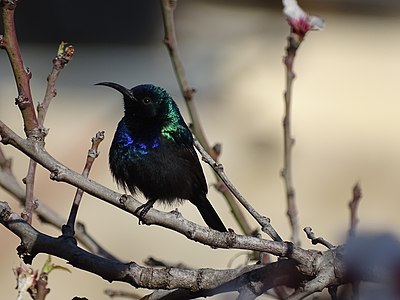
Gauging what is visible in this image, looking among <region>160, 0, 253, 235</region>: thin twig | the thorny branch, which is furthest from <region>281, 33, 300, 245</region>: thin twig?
the thorny branch

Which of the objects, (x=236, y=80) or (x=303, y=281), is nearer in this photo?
(x=303, y=281)

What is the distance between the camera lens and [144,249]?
4.39 meters

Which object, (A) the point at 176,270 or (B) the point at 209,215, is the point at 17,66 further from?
(B) the point at 209,215

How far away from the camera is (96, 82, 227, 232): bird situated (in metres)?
2.61

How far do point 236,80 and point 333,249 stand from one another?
9.75 ft

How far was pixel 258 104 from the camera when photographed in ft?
14.6

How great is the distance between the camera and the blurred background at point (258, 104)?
4.41 metres

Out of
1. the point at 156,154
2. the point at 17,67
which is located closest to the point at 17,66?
the point at 17,67

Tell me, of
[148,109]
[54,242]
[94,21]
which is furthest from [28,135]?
[94,21]

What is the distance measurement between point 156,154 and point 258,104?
Result: 1877 mm

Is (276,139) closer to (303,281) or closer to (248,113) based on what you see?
(248,113)

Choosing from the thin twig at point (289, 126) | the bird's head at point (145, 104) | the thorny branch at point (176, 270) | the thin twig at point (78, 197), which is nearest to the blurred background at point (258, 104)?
the bird's head at point (145, 104)

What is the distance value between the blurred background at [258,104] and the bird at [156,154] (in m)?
1.60

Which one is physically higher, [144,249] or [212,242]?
[144,249]
